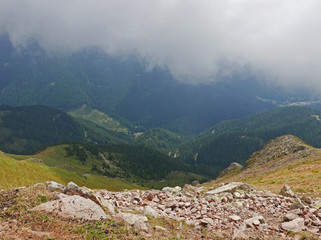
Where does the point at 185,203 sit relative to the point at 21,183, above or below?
above

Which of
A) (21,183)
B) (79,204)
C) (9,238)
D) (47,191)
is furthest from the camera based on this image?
(21,183)

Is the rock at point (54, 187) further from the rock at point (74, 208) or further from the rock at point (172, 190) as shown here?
the rock at point (172, 190)

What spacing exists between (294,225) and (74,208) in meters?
16.3

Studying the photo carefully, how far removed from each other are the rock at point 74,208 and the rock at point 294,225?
13.6 m

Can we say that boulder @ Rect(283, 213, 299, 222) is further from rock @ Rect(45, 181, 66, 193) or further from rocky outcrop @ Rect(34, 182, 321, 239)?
rock @ Rect(45, 181, 66, 193)

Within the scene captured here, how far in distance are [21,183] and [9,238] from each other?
29572 mm

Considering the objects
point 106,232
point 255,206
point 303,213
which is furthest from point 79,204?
point 303,213

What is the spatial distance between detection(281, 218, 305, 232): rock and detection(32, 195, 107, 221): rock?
44.7 feet

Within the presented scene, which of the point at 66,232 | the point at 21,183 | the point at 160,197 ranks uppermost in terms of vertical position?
the point at 66,232

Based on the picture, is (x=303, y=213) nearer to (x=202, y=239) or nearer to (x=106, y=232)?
(x=202, y=239)

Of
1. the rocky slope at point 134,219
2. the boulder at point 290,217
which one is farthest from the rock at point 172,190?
the boulder at point 290,217

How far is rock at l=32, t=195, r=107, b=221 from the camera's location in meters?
13.7

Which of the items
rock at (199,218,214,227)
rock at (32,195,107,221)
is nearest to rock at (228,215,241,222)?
rock at (199,218,214,227)

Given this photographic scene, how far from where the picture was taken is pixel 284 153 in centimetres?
9212
